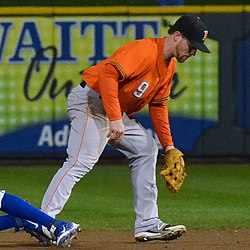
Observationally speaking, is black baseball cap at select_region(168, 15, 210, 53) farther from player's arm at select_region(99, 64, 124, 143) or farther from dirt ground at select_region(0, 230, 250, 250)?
dirt ground at select_region(0, 230, 250, 250)

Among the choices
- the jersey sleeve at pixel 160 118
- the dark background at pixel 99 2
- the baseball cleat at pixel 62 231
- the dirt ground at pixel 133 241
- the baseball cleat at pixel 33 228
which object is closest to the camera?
the baseball cleat at pixel 62 231

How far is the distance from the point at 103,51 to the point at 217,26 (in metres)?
1.51

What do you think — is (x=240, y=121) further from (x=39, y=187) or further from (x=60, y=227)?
(x=60, y=227)

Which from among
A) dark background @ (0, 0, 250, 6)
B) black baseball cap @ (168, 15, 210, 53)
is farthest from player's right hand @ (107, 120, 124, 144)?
dark background @ (0, 0, 250, 6)

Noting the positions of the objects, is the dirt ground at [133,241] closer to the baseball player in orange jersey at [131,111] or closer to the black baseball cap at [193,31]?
the baseball player in orange jersey at [131,111]

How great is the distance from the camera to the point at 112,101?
25.0 feet

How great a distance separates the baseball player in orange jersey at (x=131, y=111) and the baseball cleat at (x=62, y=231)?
0.28 m

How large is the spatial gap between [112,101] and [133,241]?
4.21 ft

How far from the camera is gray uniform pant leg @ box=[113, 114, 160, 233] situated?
8.13 m

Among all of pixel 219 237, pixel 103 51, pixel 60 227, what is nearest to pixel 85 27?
pixel 103 51

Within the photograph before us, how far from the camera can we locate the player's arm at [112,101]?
7.61 meters

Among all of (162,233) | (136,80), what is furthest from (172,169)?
(136,80)

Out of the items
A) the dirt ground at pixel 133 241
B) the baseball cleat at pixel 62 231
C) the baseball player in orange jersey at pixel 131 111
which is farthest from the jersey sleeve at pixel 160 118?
the baseball cleat at pixel 62 231

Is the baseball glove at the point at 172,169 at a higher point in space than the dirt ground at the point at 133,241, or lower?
higher
